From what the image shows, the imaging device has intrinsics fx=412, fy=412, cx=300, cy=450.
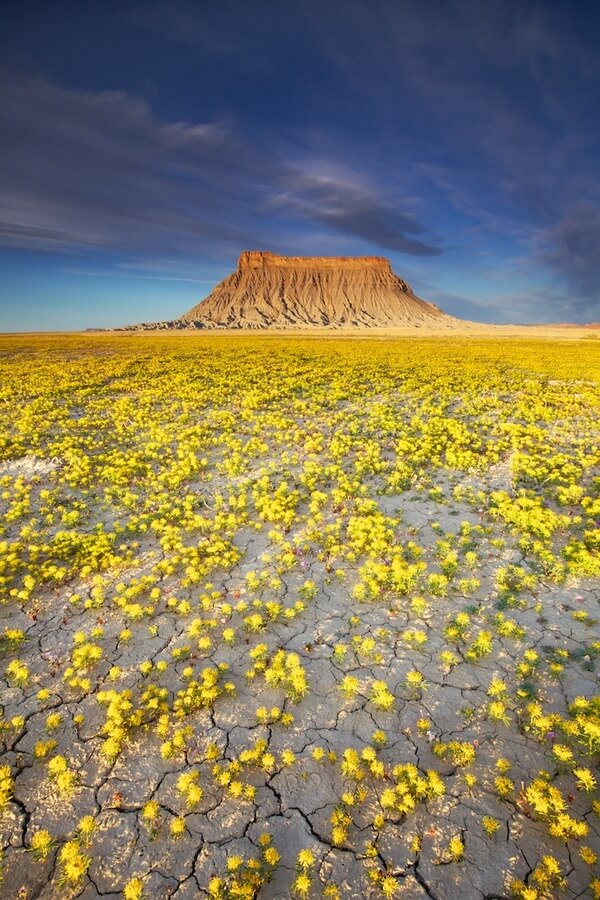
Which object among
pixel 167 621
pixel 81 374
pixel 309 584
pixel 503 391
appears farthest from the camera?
pixel 81 374

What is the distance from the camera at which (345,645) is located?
6.21m

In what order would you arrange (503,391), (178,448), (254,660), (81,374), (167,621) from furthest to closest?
(81,374)
(503,391)
(178,448)
(167,621)
(254,660)

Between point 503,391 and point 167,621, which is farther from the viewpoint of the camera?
point 503,391

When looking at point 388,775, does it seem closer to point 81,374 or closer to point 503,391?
point 503,391

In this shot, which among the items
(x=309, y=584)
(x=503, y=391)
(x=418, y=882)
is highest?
(x=503, y=391)

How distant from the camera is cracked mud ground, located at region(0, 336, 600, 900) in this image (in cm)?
388

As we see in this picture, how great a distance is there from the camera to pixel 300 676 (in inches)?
218

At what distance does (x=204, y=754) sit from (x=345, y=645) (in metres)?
2.39

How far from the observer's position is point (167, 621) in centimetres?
673

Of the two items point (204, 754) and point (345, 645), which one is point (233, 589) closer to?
point (345, 645)

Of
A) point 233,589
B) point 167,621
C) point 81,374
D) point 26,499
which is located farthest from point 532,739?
point 81,374

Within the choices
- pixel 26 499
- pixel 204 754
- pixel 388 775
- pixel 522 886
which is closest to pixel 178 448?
pixel 26 499

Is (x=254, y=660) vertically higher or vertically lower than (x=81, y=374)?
lower

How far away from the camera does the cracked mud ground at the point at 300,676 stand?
3.88m
